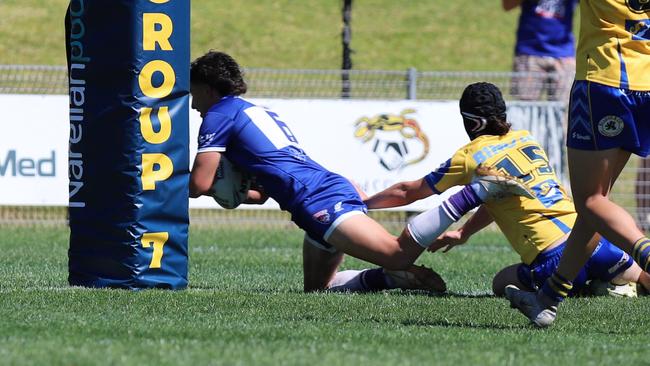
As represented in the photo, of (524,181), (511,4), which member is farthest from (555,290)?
(511,4)

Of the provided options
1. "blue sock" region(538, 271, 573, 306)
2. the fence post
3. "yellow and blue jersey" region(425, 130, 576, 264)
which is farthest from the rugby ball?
the fence post

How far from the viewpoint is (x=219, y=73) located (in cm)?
732

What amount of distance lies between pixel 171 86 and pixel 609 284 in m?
2.81

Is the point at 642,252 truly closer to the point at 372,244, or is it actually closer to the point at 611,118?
the point at 611,118

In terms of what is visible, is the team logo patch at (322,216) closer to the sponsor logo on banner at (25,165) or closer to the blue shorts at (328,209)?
the blue shorts at (328,209)

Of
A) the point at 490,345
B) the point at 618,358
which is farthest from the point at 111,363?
the point at 618,358

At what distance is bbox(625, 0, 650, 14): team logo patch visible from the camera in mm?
5484

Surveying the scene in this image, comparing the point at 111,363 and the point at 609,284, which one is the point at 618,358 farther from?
the point at 609,284

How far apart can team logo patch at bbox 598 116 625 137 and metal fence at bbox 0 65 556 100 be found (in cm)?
722

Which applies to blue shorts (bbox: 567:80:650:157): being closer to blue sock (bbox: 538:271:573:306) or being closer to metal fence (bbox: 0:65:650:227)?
blue sock (bbox: 538:271:573:306)

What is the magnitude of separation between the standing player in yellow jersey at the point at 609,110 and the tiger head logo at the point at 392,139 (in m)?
6.54

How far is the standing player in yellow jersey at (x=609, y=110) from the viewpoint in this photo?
539 centimetres

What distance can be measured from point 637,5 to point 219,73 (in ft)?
8.92

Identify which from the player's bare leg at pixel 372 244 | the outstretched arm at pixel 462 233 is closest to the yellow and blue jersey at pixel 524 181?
the outstretched arm at pixel 462 233
